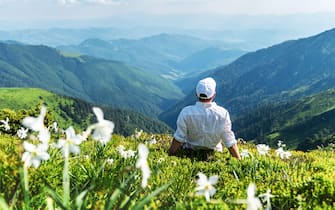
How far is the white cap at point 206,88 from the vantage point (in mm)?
9461

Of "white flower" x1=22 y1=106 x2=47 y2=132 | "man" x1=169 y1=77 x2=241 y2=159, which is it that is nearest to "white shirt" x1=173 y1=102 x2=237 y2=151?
"man" x1=169 y1=77 x2=241 y2=159

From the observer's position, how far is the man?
9633 millimetres

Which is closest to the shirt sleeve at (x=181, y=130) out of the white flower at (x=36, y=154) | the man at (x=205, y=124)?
the man at (x=205, y=124)

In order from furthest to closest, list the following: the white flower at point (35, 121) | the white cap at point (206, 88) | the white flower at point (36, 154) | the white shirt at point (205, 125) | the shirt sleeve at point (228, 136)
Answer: the white shirt at point (205, 125)
the shirt sleeve at point (228, 136)
the white cap at point (206, 88)
the white flower at point (36, 154)
the white flower at point (35, 121)

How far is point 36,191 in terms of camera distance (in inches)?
195

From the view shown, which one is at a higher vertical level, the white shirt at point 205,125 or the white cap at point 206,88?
the white cap at point 206,88

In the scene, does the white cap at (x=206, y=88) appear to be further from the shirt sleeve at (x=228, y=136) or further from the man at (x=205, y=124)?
the shirt sleeve at (x=228, y=136)

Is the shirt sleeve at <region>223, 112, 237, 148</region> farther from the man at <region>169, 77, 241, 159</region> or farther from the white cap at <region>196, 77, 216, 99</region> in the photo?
the white cap at <region>196, 77, 216, 99</region>

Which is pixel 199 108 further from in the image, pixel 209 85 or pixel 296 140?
pixel 296 140

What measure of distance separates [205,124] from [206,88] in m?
0.94

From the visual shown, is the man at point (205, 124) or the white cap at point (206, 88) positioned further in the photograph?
the man at point (205, 124)

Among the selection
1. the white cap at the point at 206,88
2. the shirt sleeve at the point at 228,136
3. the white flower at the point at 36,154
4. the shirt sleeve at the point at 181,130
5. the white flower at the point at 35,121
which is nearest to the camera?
the white flower at the point at 35,121

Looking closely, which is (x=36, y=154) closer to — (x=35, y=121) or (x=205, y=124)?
(x=35, y=121)

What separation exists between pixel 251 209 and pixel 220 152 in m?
7.96
